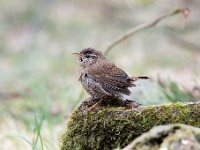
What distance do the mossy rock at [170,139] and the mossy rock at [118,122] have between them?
672 millimetres

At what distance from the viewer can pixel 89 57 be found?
5227 millimetres

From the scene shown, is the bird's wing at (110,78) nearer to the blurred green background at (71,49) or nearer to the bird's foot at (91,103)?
the bird's foot at (91,103)

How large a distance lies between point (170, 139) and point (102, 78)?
1.47 meters

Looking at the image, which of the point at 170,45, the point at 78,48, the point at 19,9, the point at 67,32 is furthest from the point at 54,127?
the point at 19,9

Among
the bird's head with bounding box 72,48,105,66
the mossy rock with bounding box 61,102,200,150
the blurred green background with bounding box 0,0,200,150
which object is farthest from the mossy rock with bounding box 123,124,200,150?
the blurred green background with bounding box 0,0,200,150

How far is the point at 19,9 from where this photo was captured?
1703 cm

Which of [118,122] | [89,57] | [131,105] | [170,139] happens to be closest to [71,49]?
[89,57]

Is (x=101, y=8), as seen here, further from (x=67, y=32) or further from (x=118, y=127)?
(x=118, y=127)

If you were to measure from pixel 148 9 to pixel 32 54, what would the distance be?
2.88 m

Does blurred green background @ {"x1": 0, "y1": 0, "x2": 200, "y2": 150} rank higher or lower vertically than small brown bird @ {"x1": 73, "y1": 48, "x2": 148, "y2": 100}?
higher

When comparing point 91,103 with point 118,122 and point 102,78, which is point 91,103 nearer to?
point 102,78

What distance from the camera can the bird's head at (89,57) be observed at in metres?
5.16

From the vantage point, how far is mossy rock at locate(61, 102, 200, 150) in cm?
448

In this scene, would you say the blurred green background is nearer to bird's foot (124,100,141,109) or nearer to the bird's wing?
the bird's wing
